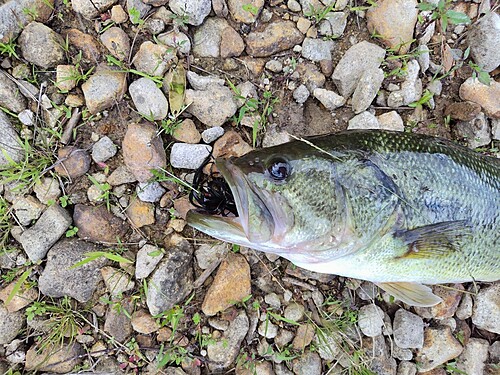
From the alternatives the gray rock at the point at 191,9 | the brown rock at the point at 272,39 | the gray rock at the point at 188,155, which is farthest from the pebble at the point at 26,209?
the brown rock at the point at 272,39

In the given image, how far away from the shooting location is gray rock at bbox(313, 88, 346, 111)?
11.7 ft

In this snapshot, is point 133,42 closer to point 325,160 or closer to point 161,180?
point 161,180

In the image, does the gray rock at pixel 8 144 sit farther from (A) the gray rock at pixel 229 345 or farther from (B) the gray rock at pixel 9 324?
(A) the gray rock at pixel 229 345

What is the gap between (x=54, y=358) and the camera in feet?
10.9

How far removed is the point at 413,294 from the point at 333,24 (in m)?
2.31

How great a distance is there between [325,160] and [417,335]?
6.23ft

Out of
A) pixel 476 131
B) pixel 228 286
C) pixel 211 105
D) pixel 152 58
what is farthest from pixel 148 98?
pixel 476 131

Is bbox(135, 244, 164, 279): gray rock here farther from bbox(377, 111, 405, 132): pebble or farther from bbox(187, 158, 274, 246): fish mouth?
bbox(377, 111, 405, 132): pebble

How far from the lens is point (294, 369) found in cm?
350

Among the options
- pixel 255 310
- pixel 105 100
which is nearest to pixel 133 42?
pixel 105 100

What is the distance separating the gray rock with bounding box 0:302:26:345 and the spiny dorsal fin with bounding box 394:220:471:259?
290 cm

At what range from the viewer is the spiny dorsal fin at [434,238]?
9.34 ft

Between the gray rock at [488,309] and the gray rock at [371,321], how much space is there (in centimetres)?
91

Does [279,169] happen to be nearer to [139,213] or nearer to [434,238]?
[434,238]
